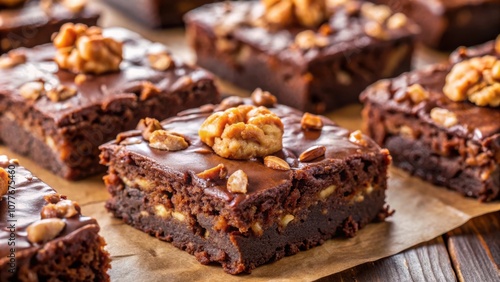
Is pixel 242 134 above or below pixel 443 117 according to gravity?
above

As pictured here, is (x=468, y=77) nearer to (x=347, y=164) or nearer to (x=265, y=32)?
(x=347, y=164)

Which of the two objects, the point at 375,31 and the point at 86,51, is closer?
the point at 86,51

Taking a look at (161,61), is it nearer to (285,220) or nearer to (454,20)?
(285,220)

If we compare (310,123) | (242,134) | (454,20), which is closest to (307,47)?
(310,123)

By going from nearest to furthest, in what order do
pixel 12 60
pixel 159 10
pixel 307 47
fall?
1. pixel 12 60
2. pixel 307 47
3. pixel 159 10

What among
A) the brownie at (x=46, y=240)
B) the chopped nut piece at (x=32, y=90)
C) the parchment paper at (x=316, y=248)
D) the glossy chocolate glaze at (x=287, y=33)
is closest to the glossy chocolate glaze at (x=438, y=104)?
the parchment paper at (x=316, y=248)

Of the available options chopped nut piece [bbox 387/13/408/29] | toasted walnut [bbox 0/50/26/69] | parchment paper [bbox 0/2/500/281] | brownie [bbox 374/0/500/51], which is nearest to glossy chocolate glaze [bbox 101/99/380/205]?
parchment paper [bbox 0/2/500/281]

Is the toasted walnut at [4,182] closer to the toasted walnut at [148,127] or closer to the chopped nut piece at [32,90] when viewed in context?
the toasted walnut at [148,127]

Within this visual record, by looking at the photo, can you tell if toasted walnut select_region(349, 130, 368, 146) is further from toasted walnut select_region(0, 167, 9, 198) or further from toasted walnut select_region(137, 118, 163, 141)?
toasted walnut select_region(0, 167, 9, 198)
